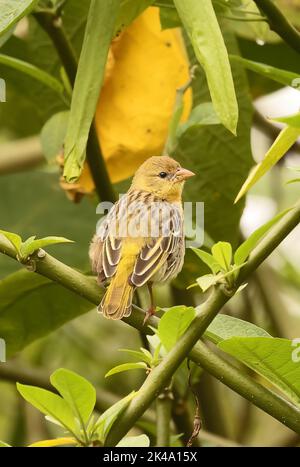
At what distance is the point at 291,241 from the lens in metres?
2.13

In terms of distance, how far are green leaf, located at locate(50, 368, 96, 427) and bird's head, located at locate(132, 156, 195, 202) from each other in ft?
1.34

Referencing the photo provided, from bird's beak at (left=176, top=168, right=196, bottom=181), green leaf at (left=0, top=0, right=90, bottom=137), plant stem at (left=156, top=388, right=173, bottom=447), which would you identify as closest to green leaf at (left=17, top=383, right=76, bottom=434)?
plant stem at (left=156, top=388, right=173, bottom=447)

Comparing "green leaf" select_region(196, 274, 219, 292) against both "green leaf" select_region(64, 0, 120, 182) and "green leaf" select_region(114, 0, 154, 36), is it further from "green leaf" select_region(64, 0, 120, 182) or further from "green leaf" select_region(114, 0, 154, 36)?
"green leaf" select_region(114, 0, 154, 36)

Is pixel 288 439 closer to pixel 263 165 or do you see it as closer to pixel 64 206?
pixel 64 206

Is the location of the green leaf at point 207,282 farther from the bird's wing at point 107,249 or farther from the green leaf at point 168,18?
the green leaf at point 168,18

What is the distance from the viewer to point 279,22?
3.60 ft

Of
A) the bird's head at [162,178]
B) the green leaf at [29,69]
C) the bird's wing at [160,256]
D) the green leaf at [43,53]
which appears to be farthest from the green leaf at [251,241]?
the green leaf at [43,53]

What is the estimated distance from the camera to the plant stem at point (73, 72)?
119cm

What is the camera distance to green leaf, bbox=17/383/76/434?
0.80 meters

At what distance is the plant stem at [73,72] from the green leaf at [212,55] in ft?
1.19

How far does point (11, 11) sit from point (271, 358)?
15.1 inches

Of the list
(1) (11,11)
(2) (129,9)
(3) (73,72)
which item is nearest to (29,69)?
(3) (73,72)
